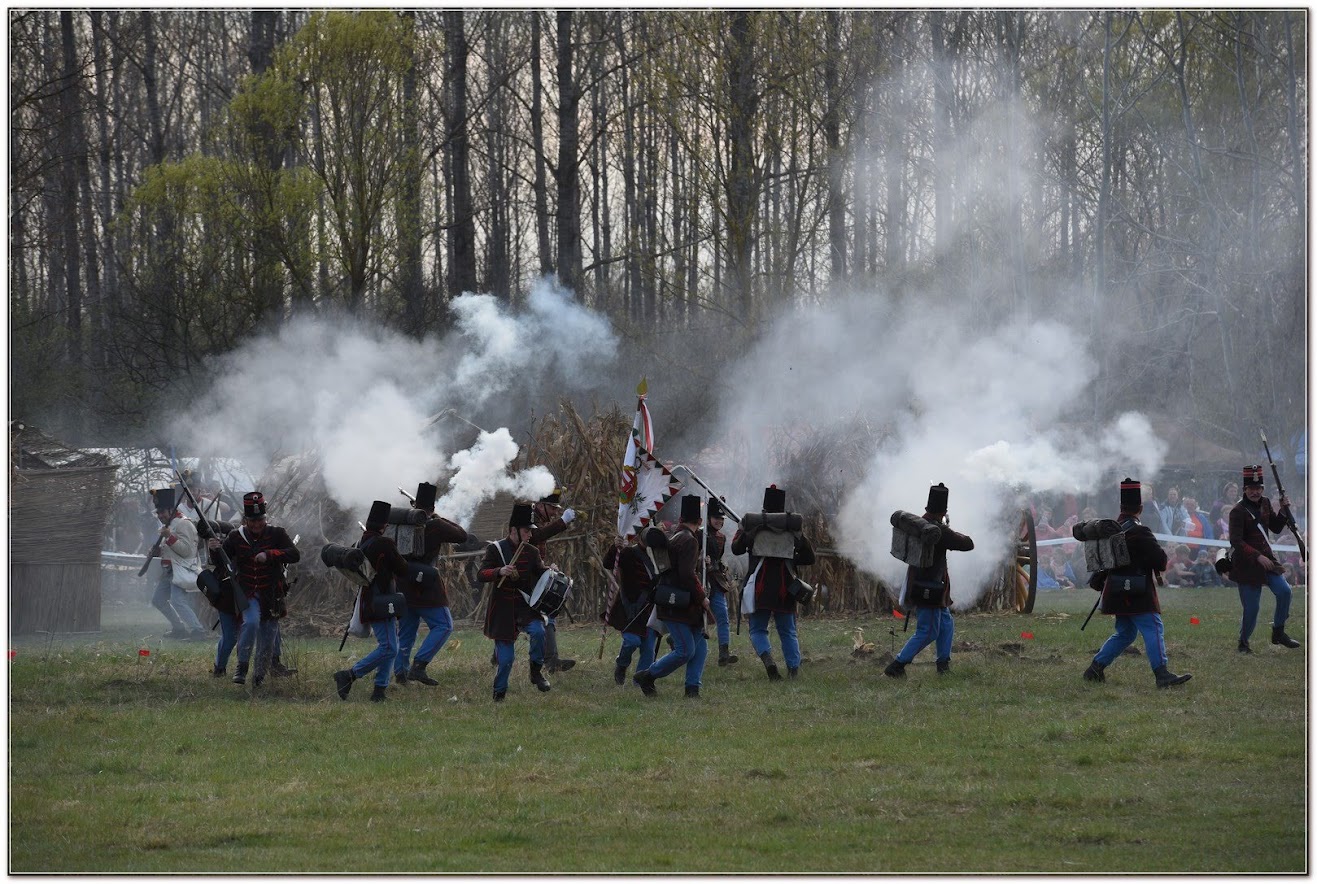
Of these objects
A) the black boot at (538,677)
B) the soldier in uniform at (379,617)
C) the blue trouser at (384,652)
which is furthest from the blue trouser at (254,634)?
the black boot at (538,677)

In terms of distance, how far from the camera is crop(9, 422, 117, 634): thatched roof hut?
56.2 ft

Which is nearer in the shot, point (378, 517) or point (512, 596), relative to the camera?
point (512, 596)

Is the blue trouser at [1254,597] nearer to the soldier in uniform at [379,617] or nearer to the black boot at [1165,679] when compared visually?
the black boot at [1165,679]

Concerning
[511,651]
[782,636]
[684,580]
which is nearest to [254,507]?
[511,651]

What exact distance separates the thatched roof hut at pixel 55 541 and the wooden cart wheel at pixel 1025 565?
10460 millimetres

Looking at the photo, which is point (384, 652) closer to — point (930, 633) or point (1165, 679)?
point (930, 633)

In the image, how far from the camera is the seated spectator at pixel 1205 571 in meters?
20.6

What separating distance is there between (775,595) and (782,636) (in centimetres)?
38

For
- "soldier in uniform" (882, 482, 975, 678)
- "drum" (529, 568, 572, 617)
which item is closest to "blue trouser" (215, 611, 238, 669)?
"drum" (529, 568, 572, 617)

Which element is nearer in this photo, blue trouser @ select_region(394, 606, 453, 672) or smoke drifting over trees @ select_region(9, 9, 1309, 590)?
blue trouser @ select_region(394, 606, 453, 672)

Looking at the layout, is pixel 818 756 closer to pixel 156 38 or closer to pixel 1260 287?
pixel 1260 287

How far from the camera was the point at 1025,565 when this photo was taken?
1788 centimetres

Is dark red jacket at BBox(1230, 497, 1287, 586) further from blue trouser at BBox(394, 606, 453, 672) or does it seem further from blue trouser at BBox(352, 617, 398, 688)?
blue trouser at BBox(352, 617, 398, 688)

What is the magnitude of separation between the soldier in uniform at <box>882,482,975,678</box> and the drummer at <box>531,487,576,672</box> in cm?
271
